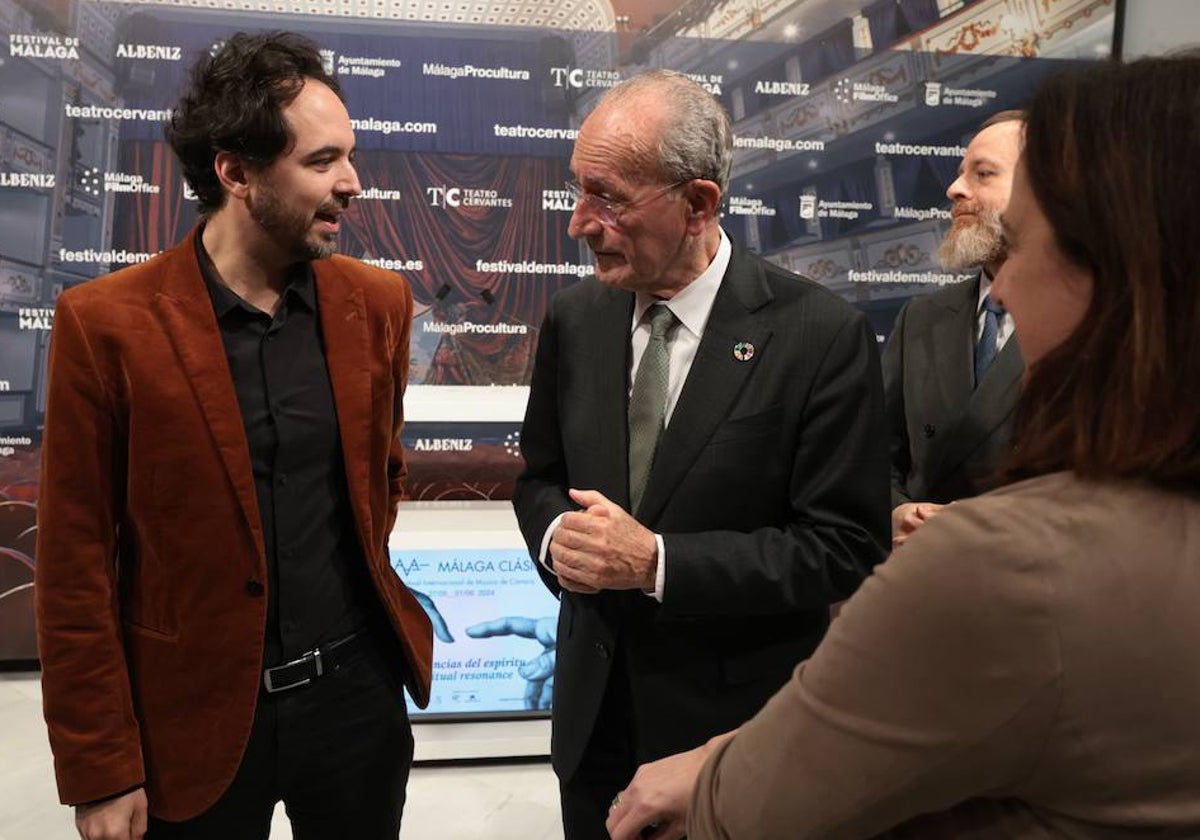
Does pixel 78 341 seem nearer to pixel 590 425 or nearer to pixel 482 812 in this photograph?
pixel 590 425

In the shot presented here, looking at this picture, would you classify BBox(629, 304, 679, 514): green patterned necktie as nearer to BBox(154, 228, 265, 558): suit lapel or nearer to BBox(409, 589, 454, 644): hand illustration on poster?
BBox(154, 228, 265, 558): suit lapel

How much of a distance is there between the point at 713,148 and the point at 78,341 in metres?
1.03

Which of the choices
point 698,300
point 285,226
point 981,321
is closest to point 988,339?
point 981,321

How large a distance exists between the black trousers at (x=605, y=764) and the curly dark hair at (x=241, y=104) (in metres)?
1.06

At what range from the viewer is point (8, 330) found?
343 centimetres

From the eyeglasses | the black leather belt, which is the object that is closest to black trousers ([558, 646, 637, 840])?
the black leather belt

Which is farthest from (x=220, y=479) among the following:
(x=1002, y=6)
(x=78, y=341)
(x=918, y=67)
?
(x=1002, y=6)

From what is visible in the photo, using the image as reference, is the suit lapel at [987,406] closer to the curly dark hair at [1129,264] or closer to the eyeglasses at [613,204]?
the eyeglasses at [613,204]

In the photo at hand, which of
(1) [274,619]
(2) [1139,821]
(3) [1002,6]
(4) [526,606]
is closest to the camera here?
(2) [1139,821]

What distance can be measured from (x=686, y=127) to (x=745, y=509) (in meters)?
0.62

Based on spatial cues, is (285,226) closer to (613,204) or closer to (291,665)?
(613,204)

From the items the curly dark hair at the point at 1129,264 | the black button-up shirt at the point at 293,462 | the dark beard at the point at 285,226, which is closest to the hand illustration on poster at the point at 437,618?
the black button-up shirt at the point at 293,462

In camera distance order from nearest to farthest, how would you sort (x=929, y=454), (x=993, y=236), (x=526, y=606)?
(x=929, y=454) → (x=993, y=236) → (x=526, y=606)

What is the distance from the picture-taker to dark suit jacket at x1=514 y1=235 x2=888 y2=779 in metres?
1.44
